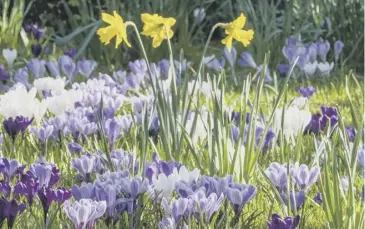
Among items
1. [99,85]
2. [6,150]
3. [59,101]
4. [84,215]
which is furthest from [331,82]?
[84,215]

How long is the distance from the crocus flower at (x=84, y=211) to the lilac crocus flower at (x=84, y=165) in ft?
1.75

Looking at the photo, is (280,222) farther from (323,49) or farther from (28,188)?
(323,49)

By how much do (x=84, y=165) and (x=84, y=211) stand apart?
0.61m

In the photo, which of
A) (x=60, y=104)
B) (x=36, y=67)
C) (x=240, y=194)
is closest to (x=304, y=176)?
(x=240, y=194)

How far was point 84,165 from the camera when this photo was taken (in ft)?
8.42

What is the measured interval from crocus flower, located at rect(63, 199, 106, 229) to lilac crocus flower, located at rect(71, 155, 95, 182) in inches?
21.0

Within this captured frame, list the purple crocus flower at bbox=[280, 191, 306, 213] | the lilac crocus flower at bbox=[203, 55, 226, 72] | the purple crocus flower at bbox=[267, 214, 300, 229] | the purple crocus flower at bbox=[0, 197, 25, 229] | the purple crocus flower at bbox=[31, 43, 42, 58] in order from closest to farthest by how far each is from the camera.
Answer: the purple crocus flower at bbox=[267, 214, 300, 229] < the purple crocus flower at bbox=[0, 197, 25, 229] < the purple crocus flower at bbox=[280, 191, 306, 213] < the lilac crocus flower at bbox=[203, 55, 226, 72] < the purple crocus flower at bbox=[31, 43, 42, 58]

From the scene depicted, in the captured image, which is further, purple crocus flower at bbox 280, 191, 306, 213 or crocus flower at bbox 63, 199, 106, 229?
purple crocus flower at bbox 280, 191, 306, 213

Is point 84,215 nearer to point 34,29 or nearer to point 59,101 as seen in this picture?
point 59,101

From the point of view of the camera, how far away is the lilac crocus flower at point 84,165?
2551 mm

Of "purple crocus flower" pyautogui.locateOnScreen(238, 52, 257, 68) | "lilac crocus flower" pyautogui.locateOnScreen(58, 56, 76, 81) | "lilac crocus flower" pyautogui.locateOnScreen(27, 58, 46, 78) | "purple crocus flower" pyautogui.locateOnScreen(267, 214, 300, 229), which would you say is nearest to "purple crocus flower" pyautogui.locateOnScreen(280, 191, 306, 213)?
"purple crocus flower" pyautogui.locateOnScreen(267, 214, 300, 229)

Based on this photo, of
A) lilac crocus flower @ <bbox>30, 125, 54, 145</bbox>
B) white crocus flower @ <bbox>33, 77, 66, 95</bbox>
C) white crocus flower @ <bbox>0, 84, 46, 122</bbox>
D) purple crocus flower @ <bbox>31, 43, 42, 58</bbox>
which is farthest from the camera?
purple crocus flower @ <bbox>31, 43, 42, 58</bbox>

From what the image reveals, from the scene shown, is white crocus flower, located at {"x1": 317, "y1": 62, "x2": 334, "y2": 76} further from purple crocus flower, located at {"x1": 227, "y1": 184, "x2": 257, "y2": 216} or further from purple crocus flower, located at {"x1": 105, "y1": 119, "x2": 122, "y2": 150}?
purple crocus flower, located at {"x1": 227, "y1": 184, "x2": 257, "y2": 216}

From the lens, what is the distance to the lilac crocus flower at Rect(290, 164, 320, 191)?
239cm
